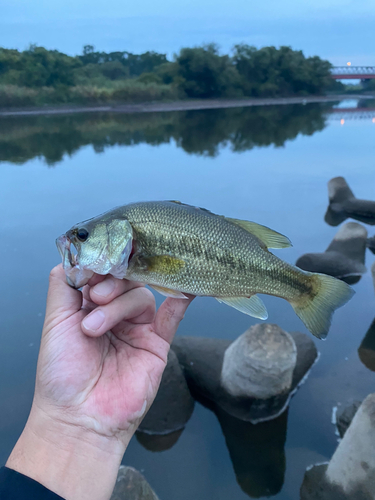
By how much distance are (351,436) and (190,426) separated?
7.97ft

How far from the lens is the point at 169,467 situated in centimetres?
502

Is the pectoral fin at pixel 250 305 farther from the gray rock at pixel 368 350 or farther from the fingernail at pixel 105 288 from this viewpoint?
the gray rock at pixel 368 350

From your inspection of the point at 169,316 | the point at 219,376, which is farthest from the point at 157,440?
the point at 169,316

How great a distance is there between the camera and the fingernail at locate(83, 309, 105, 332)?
2.51 meters

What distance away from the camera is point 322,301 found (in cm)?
305

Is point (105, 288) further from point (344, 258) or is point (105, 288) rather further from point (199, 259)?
point (344, 258)

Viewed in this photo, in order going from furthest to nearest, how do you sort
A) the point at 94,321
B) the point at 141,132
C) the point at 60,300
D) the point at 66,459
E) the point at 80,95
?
the point at 80,95, the point at 141,132, the point at 60,300, the point at 94,321, the point at 66,459

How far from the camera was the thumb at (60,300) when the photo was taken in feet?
8.64

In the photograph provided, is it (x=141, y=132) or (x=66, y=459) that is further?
(x=141, y=132)

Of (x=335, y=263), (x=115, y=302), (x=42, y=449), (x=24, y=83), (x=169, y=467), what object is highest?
(x=24, y=83)

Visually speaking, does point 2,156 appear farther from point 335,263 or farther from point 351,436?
point 351,436

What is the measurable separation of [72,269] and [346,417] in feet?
15.1

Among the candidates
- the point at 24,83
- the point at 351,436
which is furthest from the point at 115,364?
the point at 24,83

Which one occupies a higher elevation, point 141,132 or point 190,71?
point 190,71
